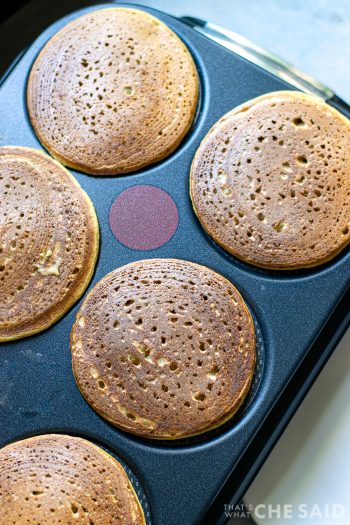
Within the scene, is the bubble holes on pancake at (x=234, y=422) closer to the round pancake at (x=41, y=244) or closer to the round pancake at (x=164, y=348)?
the round pancake at (x=164, y=348)

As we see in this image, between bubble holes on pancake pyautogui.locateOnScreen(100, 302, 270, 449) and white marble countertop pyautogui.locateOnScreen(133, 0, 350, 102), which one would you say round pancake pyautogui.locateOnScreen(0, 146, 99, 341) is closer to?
bubble holes on pancake pyautogui.locateOnScreen(100, 302, 270, 449)

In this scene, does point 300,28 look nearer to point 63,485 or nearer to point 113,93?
point 113,93

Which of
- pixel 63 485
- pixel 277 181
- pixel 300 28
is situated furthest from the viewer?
pixel 300 28

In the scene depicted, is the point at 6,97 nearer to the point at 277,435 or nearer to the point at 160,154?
the point at 160,154

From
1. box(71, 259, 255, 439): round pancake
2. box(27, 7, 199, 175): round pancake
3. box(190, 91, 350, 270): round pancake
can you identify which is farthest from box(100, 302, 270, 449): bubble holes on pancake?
box(27, 7, 199, 175): round pancake

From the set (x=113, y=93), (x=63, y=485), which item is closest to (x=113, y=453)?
(x=63, y=485)
